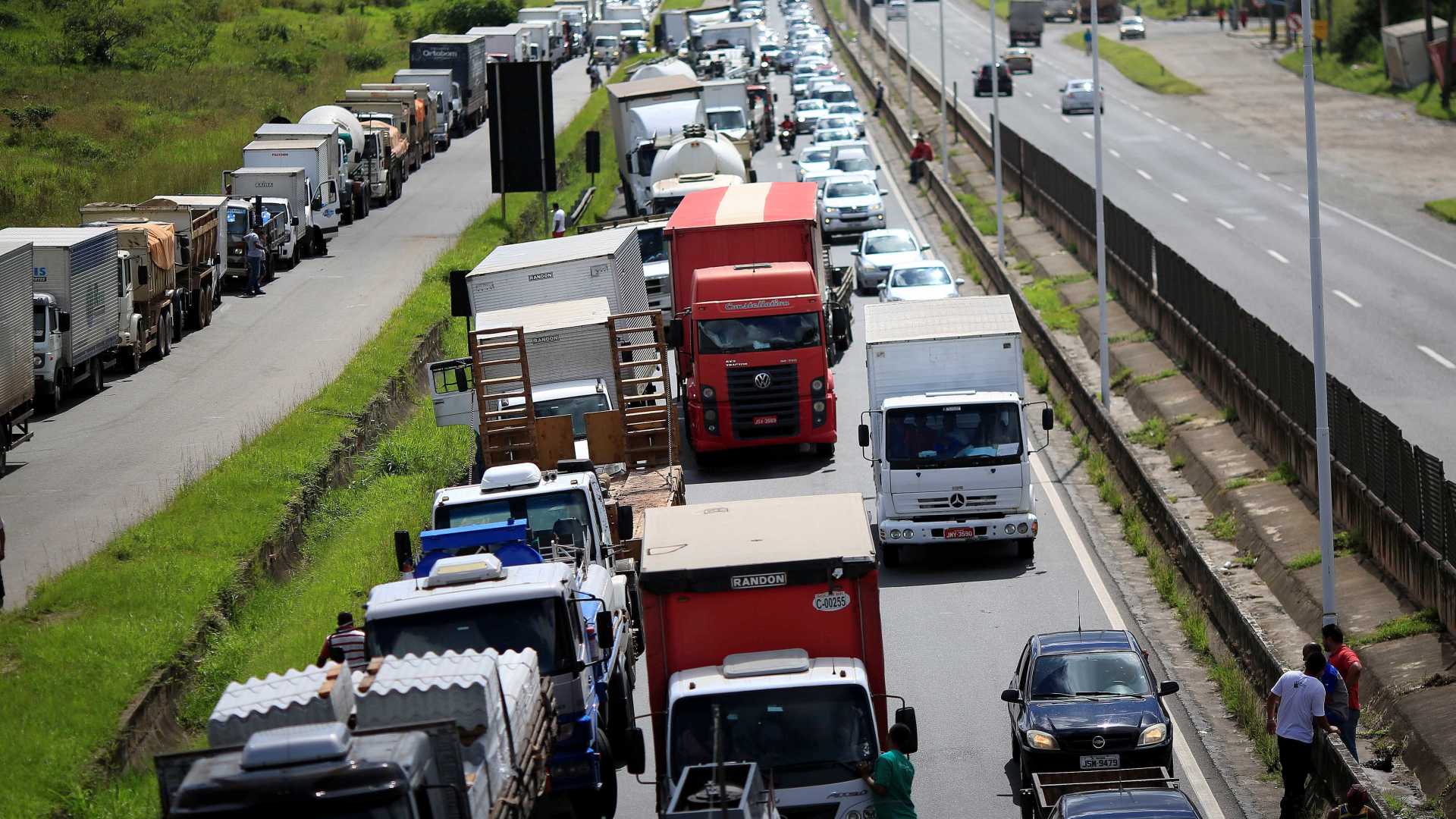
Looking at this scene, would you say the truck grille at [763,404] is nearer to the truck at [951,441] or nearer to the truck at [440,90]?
the truck at [951,441]

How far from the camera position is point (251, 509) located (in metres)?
25.1

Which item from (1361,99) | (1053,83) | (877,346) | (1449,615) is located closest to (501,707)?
(1449,615)

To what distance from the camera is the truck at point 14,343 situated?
1195 inches

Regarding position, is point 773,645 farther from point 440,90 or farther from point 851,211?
point 440,90

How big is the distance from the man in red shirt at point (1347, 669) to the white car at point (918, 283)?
22.0 m

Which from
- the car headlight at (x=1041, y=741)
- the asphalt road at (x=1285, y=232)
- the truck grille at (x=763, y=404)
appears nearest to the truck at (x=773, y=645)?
the car headlight at (x=1041, y=741)

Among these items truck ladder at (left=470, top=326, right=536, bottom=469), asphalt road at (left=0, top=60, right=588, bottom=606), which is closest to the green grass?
asphalt road at (left=0, top=60, right=588, bottom=606)

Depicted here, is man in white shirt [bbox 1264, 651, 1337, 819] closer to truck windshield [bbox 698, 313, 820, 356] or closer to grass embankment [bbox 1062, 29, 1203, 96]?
truck windshield [bbox 698, 313, 820, 356]

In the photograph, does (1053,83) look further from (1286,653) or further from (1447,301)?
(1286,653)

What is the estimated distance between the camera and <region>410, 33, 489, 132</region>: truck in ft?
268

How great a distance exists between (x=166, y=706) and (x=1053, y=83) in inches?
3412

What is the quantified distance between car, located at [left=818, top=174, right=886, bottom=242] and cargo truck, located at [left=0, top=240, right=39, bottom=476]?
2342 cm

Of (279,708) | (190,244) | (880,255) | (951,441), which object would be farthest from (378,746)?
(190,244)

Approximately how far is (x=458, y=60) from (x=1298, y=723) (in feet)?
237
